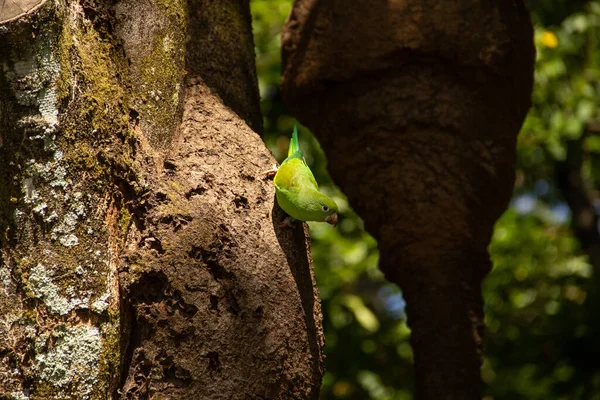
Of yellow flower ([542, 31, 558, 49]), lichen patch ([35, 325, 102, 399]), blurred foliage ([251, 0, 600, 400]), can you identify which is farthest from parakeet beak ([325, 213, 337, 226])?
yellow flower ([542, 31, 558, 49])

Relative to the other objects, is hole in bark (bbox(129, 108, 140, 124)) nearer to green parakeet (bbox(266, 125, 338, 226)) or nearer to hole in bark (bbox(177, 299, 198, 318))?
green parakeet (bbox(266, 125, 338, 226))

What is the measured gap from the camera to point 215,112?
8.16ft

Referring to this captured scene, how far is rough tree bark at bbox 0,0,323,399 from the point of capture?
197 cm

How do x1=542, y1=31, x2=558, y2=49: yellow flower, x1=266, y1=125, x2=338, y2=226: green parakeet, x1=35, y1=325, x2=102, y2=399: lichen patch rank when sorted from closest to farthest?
1. x1=35, y1=325, x2=102, y2=399: lichen patch
2. x1=266, y1=125, x2=338, y2=226: green parakeet
3. x1=542, y1=31, x2=558, y2=49: yellow flower

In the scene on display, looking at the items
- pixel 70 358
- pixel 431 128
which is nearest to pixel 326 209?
pixel 70 358

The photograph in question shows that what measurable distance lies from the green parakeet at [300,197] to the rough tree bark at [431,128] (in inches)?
49.1

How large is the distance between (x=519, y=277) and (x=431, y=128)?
2383 millimetres

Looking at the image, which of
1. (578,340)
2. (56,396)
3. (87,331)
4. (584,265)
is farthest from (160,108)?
(584,265)

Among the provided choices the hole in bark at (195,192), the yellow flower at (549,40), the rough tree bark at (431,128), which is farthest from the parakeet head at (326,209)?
the yellow flower at (549,40)

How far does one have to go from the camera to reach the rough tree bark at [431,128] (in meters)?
3.38

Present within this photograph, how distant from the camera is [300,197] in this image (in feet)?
7.18

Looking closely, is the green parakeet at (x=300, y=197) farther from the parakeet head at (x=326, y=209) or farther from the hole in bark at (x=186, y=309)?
the hole in bark at (x=186, y=309)

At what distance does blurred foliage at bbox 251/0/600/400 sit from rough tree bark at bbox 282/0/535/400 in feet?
3.96

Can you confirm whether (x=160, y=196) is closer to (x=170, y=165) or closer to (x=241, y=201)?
(x=170, y=165)
